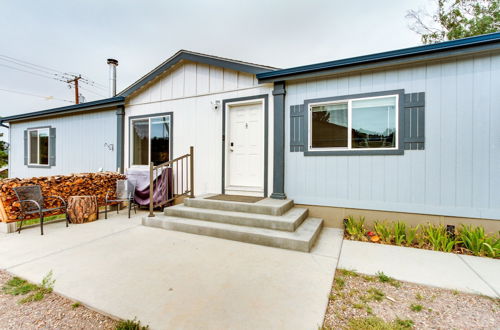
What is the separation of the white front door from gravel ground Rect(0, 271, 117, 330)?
3298mm

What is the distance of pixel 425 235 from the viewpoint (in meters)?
3.30

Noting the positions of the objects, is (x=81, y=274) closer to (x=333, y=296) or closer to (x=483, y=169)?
(x=333, y=296)

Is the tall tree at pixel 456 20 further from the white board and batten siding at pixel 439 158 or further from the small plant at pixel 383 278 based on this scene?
the small plant at pixel 383 278

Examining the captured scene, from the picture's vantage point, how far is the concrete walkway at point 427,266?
7.20 feet

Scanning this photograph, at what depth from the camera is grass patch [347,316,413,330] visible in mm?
1563

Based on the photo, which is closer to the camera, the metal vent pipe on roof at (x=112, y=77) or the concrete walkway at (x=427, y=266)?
the concrete walkway at (x=427, y=266)

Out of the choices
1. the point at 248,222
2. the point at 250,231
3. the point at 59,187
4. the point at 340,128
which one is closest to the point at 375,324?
the point at 250,231

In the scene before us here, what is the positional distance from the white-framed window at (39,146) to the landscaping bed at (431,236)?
986 cm

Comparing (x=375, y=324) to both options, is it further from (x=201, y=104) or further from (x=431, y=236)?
(x=201, y=104)

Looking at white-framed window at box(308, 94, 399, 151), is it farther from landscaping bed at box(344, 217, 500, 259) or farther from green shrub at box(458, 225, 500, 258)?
green shrub at box(458, 225, 500, 258)

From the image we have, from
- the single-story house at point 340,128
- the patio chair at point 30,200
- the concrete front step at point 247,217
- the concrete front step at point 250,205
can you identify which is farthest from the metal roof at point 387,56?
the patio chair at point 30,200

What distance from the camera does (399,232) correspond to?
3373 mm

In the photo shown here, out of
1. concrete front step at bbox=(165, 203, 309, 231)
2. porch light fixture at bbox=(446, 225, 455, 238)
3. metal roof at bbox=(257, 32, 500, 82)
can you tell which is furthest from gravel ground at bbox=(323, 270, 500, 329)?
metal roof at bbox=(257, 32, 500, 82)

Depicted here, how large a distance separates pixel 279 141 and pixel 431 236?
2796 millimetres
